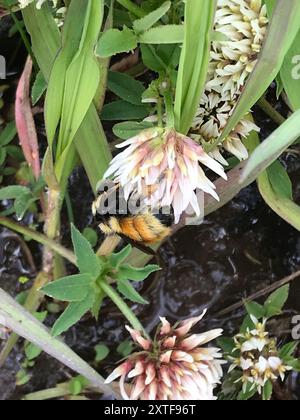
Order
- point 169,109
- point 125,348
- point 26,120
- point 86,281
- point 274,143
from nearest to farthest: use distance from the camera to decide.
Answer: point 274,143 → point 169,109 → point 86,281 → point 26,120 → point 125,348

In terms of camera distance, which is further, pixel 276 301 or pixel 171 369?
pixel 276 301

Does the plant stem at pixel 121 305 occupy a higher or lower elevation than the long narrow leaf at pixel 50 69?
lower

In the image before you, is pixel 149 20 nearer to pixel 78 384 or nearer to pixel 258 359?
pixel 258 359

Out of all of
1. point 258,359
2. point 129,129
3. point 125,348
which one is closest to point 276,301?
point 258,359

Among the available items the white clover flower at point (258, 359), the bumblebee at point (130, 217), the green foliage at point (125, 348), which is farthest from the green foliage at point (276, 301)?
the bumblebee at point (130, 217)

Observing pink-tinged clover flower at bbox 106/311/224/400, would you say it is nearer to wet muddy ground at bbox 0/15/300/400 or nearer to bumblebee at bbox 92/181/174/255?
bumblebee at bbox 92/181/174/255

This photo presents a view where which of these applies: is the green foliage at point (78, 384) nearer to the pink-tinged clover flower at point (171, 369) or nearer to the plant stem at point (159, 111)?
the pink-tinged clover flower at point (171, 369)
